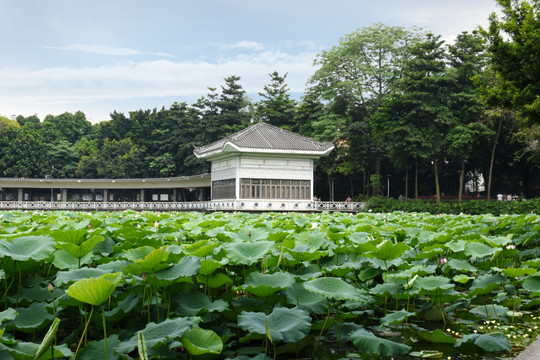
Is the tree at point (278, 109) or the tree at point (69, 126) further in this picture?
the tree at point (69, 126)

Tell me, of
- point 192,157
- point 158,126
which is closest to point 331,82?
point 192,157

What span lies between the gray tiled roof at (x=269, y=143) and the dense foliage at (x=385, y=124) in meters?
3.20

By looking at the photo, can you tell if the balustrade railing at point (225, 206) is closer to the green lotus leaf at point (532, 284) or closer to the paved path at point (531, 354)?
the green lotus leaf at point (532, 284)

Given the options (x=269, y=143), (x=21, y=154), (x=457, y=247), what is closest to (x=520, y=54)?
(x=457, y=247)

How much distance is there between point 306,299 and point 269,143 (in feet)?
76.4

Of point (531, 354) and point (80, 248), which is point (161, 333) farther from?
point (531, 354)

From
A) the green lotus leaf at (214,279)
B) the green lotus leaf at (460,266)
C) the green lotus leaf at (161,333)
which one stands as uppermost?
the green lotus leaf at (214,279)

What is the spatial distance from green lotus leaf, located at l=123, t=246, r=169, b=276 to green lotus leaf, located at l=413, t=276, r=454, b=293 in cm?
155

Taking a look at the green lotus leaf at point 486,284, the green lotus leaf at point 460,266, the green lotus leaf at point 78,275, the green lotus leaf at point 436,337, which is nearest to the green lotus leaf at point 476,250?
the green lotus leaf at point 460,266

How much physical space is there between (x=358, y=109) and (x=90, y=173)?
25721 millimetres

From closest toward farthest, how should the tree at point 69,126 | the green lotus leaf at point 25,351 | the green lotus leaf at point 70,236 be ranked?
1. the green lotus leaf at point 25,351
2. the green lotus leaf at point 70,236
3. the tree at point 69,126

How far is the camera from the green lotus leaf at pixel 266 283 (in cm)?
241

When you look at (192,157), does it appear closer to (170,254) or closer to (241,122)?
(241,122)

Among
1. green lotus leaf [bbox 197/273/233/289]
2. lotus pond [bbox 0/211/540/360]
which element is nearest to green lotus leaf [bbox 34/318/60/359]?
lotus pond [bbox 0/211/540/360]
